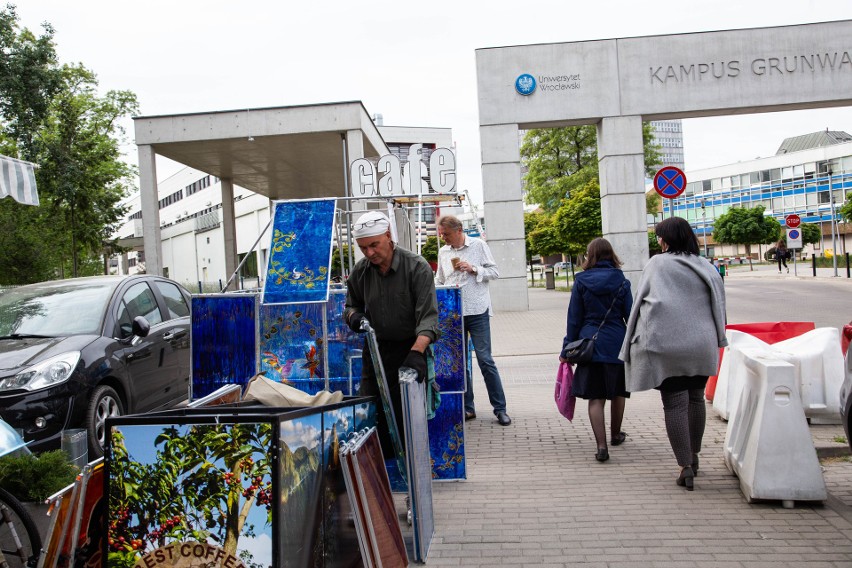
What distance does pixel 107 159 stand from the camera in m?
30.1

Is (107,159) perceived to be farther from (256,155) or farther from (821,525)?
(821,525)

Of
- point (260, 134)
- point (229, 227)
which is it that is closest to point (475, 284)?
point (260, 134)

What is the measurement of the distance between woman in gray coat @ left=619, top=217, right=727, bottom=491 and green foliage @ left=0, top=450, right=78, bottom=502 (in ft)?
12.1

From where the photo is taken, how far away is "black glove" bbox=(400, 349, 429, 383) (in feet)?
15.1

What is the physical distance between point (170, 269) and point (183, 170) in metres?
12.8

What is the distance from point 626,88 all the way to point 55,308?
17.9 m

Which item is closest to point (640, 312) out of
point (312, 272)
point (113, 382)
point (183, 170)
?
point (312, 272)

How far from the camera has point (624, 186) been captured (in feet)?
72.4

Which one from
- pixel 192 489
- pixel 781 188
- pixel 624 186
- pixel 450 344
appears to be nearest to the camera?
pixel 192 489

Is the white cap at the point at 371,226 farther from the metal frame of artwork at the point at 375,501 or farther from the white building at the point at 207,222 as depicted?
the white building at the point at 207,222

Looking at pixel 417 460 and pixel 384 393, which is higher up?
pixel 384 393

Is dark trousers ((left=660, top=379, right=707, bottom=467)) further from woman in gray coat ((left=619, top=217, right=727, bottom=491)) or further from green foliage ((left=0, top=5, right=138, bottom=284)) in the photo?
green foliage ((left=0, top=5, right=138, bottom=284))

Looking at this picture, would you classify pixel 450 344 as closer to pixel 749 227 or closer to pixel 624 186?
pixel 624 186

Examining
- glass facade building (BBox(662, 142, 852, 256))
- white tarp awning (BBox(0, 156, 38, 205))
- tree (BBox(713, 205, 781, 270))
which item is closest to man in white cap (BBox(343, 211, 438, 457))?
white tarp awning (BBox(0, 156, 38, 205))
